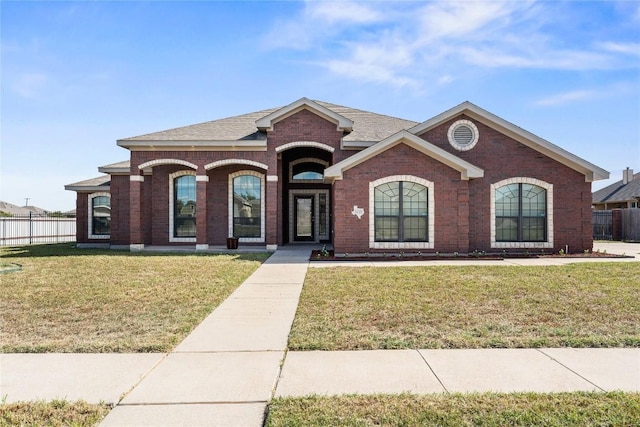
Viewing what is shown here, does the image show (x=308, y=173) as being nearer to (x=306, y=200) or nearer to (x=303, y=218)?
(x=306, y=200)

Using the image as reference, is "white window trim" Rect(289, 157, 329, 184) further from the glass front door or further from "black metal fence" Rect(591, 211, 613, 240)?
"black metal fence" Rect(591, 211, 613, 240)

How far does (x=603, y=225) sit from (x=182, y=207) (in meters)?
24.5

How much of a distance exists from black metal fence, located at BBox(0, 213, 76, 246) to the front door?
15804 millimetres

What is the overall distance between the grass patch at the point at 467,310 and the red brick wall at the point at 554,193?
4909 mm

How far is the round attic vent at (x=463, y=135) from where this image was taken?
51.1 ft

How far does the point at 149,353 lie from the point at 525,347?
14.8 ft

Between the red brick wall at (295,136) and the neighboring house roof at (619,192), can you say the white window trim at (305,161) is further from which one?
the neighboring house roof at (619,192)

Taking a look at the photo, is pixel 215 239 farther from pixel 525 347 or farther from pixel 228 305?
pixel 525 347

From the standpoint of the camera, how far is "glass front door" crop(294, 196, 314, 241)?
21219mm

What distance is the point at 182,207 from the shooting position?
60.5 ft

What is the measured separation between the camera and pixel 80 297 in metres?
7.79

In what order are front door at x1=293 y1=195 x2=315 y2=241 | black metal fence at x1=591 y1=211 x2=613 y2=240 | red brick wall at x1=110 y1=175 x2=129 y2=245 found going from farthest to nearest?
black metal fence at x1=591 y1=211 x2=613 y2=240, front door at x1=293 y1=195 x2=315 y2=241, red brick wall at x1=110 y1=175 x2=129 y2=245

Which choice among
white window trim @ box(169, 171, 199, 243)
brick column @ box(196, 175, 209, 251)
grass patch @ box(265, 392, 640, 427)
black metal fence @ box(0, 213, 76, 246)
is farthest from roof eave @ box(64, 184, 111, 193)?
grass patch @ box(265, 392, 640, 427)

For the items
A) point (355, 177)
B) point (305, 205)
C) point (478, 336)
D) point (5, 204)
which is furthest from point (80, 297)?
point (5, 204)
